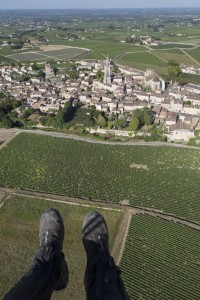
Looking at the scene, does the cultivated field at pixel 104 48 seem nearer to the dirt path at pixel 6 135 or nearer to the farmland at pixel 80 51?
the farmland at pixel 80 51

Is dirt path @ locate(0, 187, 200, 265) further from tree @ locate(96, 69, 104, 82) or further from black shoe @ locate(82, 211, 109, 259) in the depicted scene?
tree @ locate(96, 69, 104, 82)

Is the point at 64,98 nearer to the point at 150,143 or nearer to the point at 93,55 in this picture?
the point at 150,143

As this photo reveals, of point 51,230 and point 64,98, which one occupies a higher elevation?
point 51,230

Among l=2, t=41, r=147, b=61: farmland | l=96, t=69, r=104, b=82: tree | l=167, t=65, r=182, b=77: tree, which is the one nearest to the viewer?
l=96, t=69, r=104, b=82: tree

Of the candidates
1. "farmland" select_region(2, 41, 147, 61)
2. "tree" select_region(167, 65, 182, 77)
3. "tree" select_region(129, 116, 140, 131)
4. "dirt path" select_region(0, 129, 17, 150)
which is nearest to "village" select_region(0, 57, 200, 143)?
"tree" select_region(129, 116, 140, 131)

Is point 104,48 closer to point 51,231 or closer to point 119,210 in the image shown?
point 119,210

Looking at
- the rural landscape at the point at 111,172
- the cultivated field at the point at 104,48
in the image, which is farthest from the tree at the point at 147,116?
the cultivated field at the point at 104,48

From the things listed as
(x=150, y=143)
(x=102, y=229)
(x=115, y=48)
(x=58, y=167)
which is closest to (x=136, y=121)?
(x=150, y=143)
